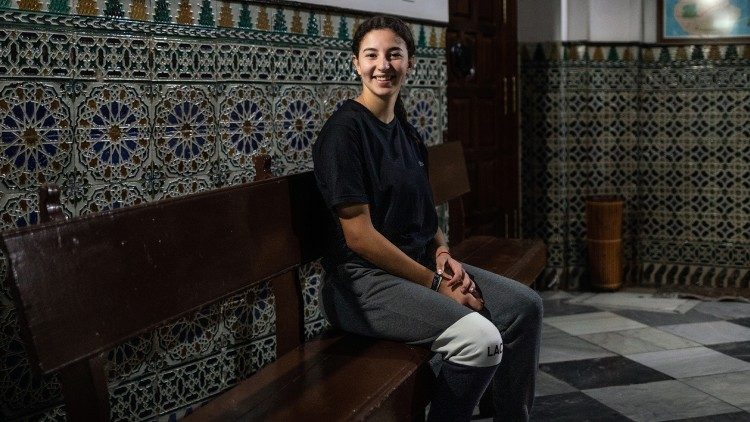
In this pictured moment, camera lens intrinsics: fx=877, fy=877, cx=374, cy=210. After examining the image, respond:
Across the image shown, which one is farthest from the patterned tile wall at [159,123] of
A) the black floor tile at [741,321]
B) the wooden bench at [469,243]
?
the black floor tile at [741,321]

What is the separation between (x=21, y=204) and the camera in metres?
2.77

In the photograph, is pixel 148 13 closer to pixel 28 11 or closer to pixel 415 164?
pixel 28 11

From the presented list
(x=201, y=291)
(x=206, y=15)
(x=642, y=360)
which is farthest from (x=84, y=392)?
(x=642, y=360)

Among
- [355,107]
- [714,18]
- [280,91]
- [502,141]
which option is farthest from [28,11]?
[714,18]

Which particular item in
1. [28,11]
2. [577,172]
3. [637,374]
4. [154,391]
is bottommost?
[637,374]

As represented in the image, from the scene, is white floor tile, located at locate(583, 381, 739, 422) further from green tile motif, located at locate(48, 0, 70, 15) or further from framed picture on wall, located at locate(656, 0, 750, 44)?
framed picture on wall, located at locate(656, 0, 750, 44)

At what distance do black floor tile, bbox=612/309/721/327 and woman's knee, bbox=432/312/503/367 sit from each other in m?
3.06

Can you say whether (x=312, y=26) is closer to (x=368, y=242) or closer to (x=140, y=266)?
(x=368, y=242)

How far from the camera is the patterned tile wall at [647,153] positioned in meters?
6.59

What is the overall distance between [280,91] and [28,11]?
4.40 ft

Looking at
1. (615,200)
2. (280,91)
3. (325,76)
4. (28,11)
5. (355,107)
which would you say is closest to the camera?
(28,11)

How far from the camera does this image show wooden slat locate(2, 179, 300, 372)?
196 centimetres

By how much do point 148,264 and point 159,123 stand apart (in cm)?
105

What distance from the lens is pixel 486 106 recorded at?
6.58 metres
